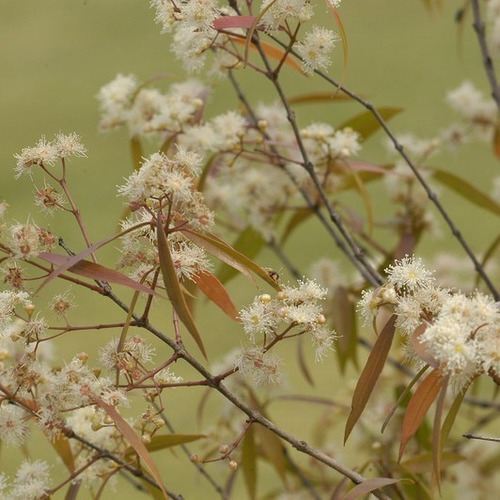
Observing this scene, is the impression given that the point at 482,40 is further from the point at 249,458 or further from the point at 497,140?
the point at 249,458

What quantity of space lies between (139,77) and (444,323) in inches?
104

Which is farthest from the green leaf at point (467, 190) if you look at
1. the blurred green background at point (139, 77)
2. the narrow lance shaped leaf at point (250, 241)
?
the blurred green background at point (139, 77)

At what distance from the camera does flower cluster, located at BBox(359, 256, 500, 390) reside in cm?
50

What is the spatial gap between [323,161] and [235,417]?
0.30 metres

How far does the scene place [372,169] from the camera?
39.7 inches

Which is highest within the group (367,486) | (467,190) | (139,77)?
(139,77)

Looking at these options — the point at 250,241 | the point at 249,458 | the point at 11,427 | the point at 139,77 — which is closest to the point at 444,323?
the point at 11,427

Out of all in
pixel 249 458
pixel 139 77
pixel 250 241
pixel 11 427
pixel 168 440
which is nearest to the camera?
pixel 11 427

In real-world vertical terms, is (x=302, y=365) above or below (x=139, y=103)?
below

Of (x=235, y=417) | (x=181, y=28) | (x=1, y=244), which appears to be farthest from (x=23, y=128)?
(x=1, y=244)

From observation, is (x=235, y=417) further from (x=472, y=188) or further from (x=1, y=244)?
(x=1, y=244)

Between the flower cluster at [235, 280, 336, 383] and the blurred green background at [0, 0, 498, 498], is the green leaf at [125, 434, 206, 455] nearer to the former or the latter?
the flower cluster at [235, 280, 336, 383]

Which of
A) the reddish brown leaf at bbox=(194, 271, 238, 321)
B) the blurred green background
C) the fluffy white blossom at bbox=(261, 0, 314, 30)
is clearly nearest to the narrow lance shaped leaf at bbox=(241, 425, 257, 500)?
the reddish brown leaf at bbox=(194, 271, 238, 321)

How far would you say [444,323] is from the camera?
50 centimetres
